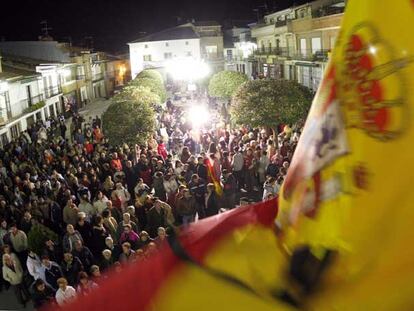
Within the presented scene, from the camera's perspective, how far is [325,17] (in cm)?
3466

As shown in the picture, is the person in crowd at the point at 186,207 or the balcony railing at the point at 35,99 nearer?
the person in crowd at the point at 186,207

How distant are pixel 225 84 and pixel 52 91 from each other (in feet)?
56.2

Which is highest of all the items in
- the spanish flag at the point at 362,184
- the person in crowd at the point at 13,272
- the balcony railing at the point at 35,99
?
the spanish flag at the point at 362,184

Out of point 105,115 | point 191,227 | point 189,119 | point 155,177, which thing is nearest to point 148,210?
point 155,177

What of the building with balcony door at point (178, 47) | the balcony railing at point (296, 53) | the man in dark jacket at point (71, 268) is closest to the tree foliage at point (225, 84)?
the balcony railing at point (296, 53)

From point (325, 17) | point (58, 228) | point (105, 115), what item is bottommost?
point (58, 228)

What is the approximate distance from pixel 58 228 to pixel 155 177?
97.0 inches

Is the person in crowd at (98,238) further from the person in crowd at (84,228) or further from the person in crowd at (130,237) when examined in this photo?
the person in crowd at (130,237)

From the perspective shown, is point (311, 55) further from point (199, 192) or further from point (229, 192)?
point (199, 192)

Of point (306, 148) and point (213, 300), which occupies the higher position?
point (306, 148)

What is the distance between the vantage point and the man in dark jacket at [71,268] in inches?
330

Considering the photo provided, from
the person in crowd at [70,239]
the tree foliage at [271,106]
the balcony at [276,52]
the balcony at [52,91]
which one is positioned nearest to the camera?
the person in crowd at [70,239]

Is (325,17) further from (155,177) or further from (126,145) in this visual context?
(155,177)

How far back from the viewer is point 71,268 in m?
8.45
